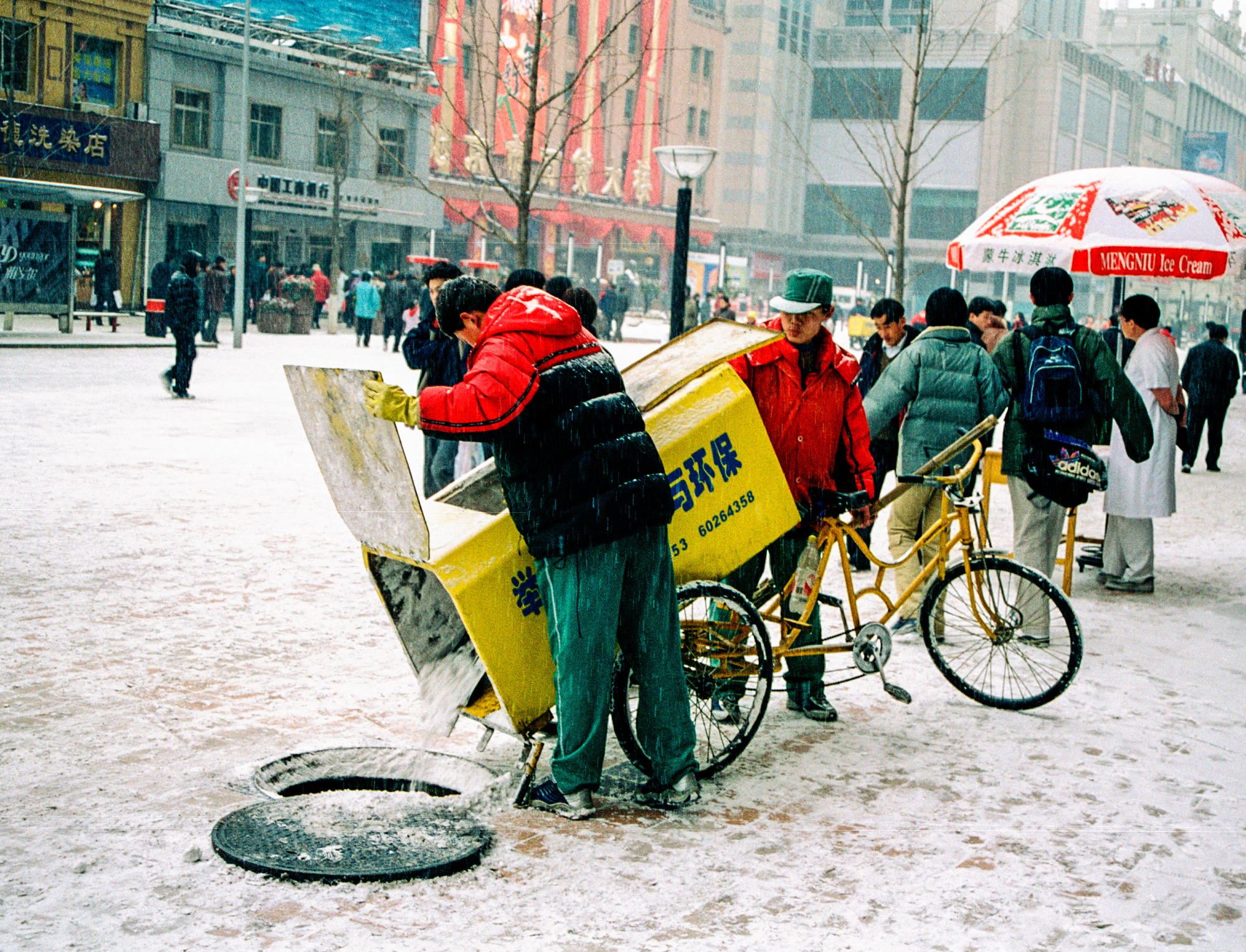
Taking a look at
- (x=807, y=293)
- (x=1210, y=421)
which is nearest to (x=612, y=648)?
(x=807, y=293)

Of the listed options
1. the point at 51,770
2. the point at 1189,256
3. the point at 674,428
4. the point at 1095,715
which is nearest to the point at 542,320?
the point at 674,428

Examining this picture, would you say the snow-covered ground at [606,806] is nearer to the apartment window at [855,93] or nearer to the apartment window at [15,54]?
the apartment window at [15,54]

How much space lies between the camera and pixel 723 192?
83.0m

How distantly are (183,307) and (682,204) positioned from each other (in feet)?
23.9

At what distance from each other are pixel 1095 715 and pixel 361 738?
304cm

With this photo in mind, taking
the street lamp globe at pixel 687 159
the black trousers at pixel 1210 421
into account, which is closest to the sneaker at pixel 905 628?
the street lamp globe at pixel 687 159

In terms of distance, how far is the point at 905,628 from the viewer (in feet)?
22.3

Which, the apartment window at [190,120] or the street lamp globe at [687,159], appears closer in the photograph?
the street lamp globe at [687,159]

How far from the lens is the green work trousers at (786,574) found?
17.7 feet

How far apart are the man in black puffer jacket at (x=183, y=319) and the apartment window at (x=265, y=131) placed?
2628cm

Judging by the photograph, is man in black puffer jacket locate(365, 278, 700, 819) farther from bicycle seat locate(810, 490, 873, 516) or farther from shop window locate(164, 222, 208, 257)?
shop window locate(164, 222, 208, 257)

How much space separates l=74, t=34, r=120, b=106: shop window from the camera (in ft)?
117

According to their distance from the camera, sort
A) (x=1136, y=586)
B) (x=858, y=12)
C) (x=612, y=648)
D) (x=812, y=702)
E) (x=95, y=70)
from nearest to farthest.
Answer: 1. (x=612, y=648)
2. (x=812, y=702)
3. (x=1136, y=586)
4. (x=95, y=70)
5. (x=858, y=12)

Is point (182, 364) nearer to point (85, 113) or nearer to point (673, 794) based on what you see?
point (673, 794)
